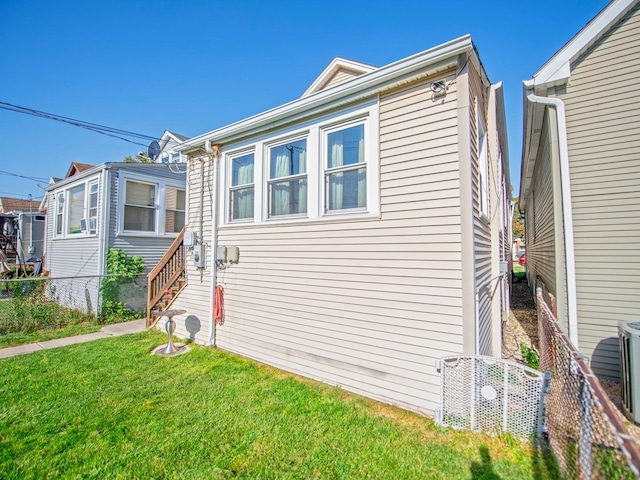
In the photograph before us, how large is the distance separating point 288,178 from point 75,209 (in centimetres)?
957

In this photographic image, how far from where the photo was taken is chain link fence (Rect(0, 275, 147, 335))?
7.04m

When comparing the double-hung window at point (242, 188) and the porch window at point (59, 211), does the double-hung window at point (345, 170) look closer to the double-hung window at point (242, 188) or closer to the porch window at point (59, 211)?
the double-hung window at point (242, 188)

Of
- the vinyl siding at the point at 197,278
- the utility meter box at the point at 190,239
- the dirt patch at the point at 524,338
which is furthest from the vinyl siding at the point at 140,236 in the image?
the dirt patch at the point at 524,338

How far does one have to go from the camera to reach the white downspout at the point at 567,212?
4.61 metres

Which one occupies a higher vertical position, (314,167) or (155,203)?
(155,203)

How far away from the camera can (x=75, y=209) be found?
10.4 meters

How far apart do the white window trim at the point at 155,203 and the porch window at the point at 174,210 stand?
0.45 ft

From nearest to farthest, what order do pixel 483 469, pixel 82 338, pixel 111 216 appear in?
pixel 483 469
pixel 82 338
pixel 111 216

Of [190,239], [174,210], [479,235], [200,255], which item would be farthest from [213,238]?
[174,210]

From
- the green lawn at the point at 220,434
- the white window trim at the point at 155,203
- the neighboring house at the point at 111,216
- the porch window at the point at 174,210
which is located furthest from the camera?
the porch window at the point at 174,210

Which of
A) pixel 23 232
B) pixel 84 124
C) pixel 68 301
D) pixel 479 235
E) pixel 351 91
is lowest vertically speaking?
pixel 68 301

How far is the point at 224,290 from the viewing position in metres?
5.66

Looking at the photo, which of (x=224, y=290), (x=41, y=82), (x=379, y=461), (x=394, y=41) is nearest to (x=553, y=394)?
(x=379, y=461)

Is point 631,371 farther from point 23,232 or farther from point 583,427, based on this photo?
point 23,232
